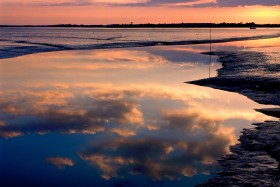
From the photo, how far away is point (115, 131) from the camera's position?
11820 millimetres

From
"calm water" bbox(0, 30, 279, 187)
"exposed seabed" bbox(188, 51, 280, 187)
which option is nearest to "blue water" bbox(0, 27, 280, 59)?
"calm water" bbox(0, 30, 279, 187)

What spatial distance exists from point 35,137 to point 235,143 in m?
5.61

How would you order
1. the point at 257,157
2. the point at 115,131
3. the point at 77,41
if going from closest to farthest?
the point at 257,157, the point at 115,131, the point at 77,41

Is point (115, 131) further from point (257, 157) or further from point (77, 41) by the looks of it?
point (77, 41)

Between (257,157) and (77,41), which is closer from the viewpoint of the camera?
(257,157)

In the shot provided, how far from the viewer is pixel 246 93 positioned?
59.7 ft

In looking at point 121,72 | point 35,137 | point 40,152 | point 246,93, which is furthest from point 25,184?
point 121,72

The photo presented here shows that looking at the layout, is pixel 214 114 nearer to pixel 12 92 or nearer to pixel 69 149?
pixel 69 149

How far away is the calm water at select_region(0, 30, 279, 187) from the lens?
8.42 m

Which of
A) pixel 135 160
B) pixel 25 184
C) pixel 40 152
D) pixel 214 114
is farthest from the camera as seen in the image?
pixel 214 114

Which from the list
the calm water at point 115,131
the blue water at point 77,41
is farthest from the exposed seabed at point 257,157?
the blue water at point 77,41

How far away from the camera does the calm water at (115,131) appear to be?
332 inches

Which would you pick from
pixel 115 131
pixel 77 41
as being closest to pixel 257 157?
pixel 115 131

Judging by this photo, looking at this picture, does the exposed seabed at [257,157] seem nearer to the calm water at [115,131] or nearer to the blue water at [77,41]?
the calm water at [115,131]
